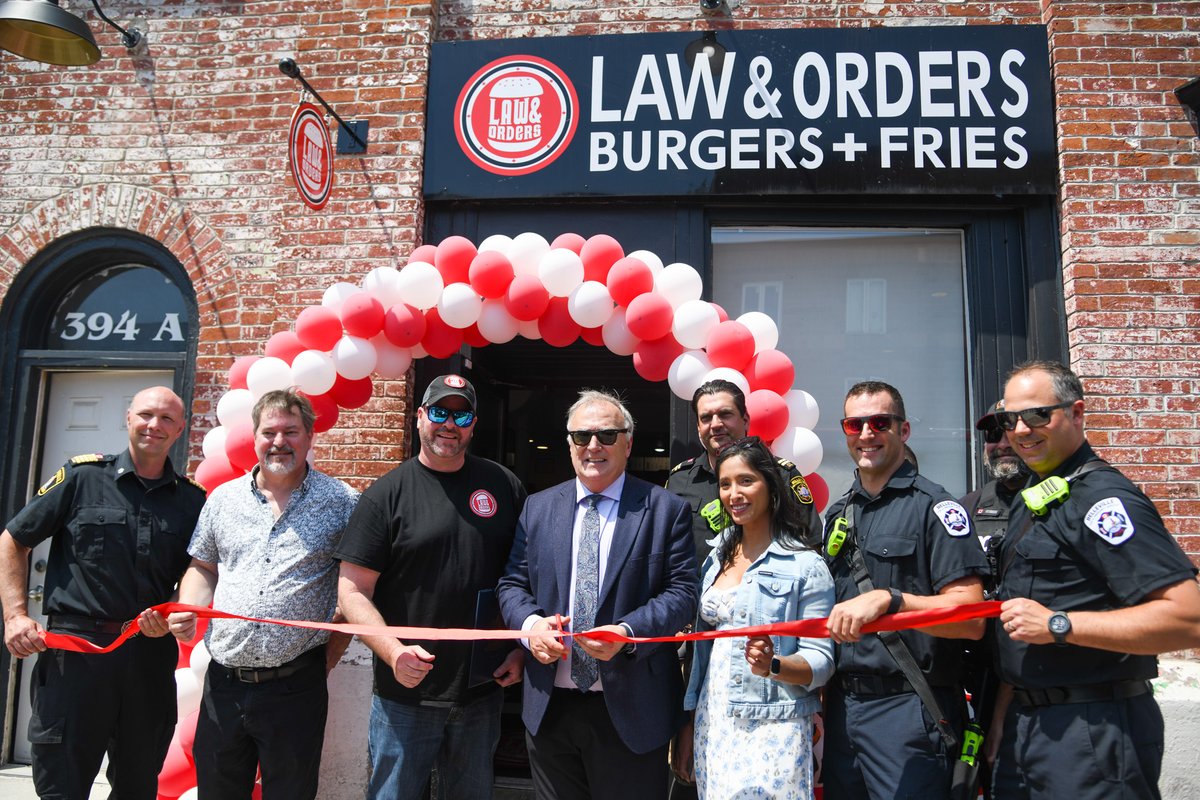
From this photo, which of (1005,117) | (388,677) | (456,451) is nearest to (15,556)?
(388,677)

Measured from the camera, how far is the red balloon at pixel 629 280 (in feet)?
13.2

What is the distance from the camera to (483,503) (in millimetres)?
3303

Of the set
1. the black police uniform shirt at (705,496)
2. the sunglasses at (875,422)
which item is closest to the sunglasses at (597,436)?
the black police uniform shirt at (705,496)

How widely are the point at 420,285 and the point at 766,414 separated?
6.11 ft

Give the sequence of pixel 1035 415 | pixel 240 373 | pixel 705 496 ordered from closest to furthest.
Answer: pixel 1035 415
pixel 705 496
pixel 240 373

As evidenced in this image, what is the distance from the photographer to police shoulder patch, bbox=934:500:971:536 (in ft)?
8.82

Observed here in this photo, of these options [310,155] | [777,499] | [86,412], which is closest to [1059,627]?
[777,499]

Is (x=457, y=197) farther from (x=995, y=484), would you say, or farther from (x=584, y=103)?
(x=995, y=484)

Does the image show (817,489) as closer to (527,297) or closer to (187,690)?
(527,297)

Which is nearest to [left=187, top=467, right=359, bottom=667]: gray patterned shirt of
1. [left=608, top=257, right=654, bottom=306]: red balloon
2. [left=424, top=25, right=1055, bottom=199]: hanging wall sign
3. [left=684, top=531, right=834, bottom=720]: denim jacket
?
[left=608, top=257, right=654, bottom=306]: red balloon

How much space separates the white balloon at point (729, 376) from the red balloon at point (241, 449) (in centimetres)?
226

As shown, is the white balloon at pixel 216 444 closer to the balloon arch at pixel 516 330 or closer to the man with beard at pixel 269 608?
the balloon arch at pixel 516 330

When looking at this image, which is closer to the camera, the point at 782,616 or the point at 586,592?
the point at 782,616

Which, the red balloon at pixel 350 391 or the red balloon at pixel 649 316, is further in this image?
the red balloon at pixel 350 391
